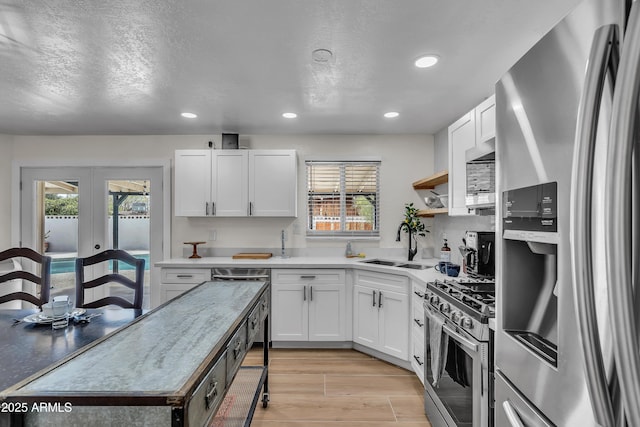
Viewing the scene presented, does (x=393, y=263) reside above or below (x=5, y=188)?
below

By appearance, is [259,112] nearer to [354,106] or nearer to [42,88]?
[354,106]

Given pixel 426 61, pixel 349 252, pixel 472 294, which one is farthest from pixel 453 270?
pixel 426 61

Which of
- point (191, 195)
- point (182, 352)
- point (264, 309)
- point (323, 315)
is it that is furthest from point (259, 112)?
point (182, 352)

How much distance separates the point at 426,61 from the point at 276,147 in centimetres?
232

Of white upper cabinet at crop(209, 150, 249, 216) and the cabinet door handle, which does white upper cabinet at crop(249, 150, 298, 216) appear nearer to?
white upper cabinet at crop(209, 150, 249, 216)

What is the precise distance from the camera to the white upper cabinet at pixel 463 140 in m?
2.12

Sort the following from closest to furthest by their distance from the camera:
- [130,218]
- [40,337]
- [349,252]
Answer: [40,337]
[349,252]
[130,218]

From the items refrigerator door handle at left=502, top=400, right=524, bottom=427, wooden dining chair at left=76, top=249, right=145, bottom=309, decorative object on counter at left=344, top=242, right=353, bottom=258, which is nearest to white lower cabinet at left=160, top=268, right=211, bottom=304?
wooden dining chair at left=76, top=249, right=145, bottom=309

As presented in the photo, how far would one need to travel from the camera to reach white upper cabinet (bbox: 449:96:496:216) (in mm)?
2115

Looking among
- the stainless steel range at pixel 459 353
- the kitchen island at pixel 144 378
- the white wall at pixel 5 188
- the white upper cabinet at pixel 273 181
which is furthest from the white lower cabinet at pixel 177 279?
the stainless steel range at pixel 459 353

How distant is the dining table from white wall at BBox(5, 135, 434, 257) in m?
2.16

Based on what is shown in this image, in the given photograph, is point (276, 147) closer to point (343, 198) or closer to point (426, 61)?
point (343, 198)

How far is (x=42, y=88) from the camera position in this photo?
2.64 metres

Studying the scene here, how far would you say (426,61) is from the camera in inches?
85.4
